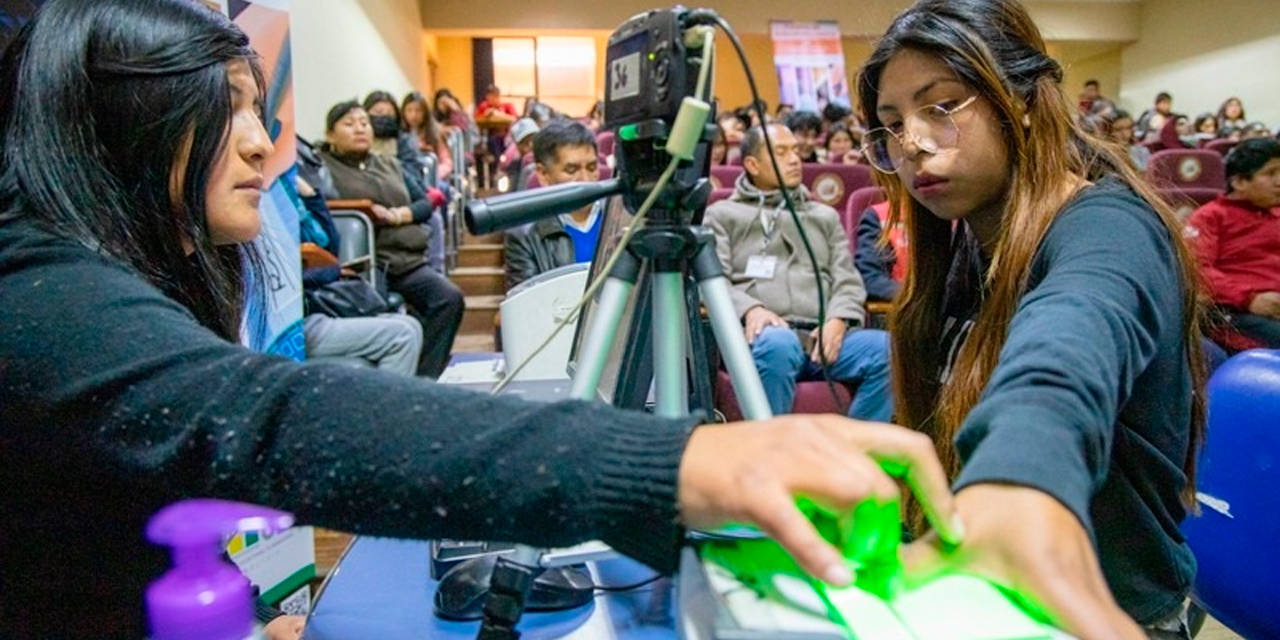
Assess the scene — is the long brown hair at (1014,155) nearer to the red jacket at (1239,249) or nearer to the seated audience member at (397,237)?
the red jacket at (1239,249)

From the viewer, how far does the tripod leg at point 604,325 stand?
32.6 inches

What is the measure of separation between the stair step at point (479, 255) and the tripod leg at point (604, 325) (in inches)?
199

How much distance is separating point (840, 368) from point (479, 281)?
11.0 feet

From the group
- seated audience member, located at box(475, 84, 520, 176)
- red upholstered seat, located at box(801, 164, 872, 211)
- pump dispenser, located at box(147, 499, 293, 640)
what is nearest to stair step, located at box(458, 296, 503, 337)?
red upholstered seat, located at box(801, 164, 872, 211)

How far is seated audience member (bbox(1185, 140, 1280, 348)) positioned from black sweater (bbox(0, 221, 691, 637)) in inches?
130

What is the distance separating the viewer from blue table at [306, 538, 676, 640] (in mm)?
775

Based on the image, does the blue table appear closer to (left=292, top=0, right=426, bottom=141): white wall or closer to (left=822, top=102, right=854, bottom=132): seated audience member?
(left=292, top=0, right=426, bottom=141): white wall

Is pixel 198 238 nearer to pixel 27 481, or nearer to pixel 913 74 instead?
pixel 27 481

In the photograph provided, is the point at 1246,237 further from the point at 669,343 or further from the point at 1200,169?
the point at 669,343

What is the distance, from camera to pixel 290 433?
1.39 ft

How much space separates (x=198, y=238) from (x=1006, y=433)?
2.15 ft

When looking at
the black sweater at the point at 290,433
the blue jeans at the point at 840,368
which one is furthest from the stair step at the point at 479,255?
the black sweater at the point at 290,433

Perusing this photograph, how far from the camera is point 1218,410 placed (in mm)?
972

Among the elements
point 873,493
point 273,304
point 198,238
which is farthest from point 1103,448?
point 273,304
